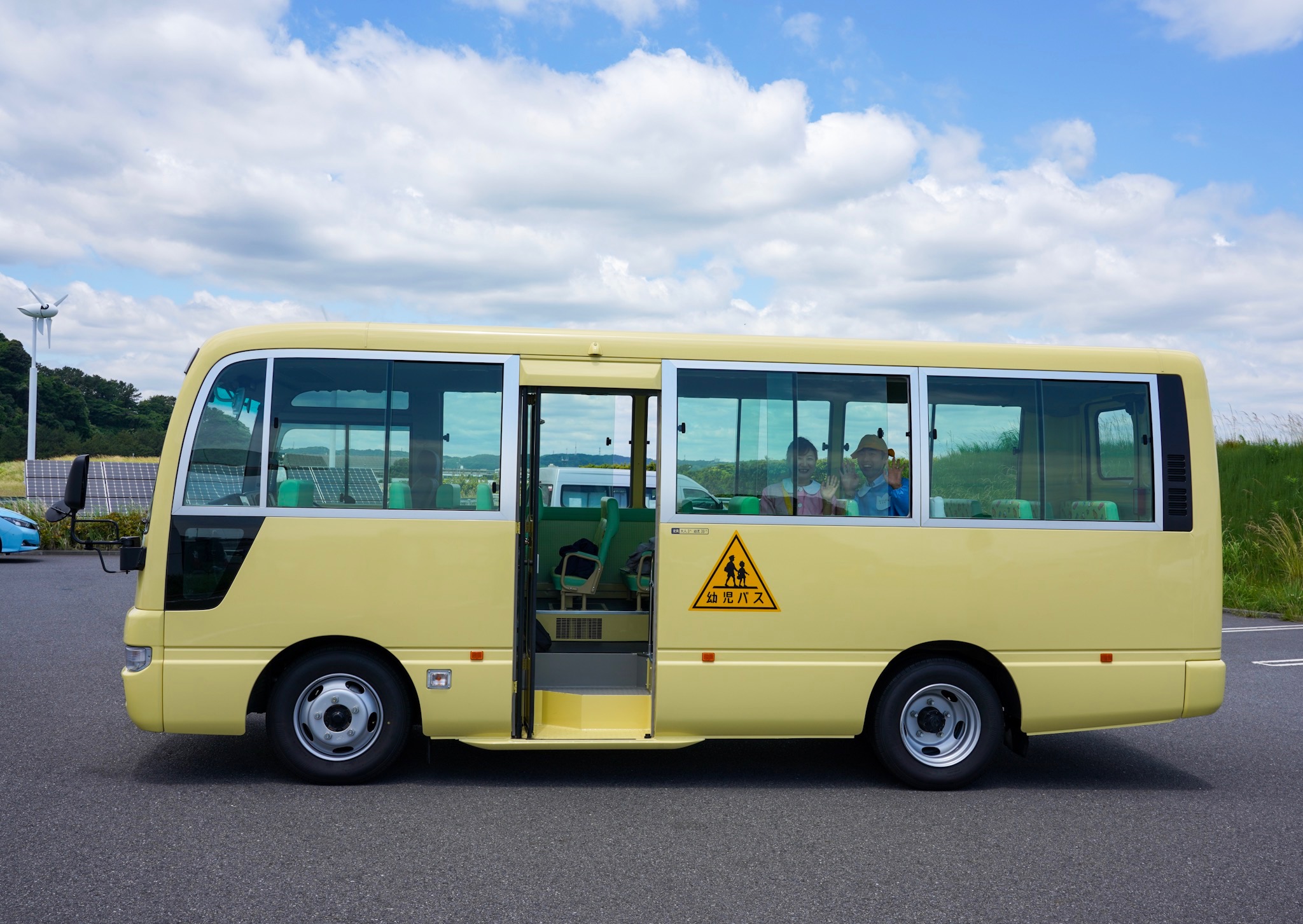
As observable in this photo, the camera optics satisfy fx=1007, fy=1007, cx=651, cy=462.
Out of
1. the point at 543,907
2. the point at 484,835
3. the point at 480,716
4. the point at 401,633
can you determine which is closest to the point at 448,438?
the point at 401,633

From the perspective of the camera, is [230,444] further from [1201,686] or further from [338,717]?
[1201,686]

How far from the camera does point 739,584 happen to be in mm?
5867

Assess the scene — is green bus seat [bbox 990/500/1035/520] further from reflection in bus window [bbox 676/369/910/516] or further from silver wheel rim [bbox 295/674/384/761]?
silver wheel rim [bbox 295/674/384/761]

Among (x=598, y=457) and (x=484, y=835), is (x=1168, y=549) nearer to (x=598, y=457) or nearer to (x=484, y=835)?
(x=598, y=457)

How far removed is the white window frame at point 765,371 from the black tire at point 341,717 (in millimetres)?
1902

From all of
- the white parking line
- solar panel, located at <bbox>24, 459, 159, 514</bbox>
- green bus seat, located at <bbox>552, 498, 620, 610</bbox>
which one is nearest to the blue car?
solar panel, located at <bbox>24, 459, 159, 514</bbox>

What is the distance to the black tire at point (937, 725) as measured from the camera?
5.97m

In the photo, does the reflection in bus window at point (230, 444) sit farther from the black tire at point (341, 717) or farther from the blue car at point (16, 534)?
the blue car at point (16, 534)

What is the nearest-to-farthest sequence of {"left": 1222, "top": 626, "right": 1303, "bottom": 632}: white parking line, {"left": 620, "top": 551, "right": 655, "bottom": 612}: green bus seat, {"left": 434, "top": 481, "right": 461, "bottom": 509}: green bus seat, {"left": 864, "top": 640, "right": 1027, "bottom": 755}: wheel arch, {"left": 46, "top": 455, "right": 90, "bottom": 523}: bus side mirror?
{"left": 46, "top": 455, "right": 90, "bottom": 523}: bus side mirror, {"left": 434, "top": 481, "right": 461, "bottom": 509}: green bus seat, {"left": 864, "top": 640, "right": 1027, "bottom": 755}: wheel arch, {"left": 620, "top": 551, "right": 655, "bottom": 612}: green bus seat, {"left": 1222, "top": 626, "right": 1303, "bottom": 632}: white parking line

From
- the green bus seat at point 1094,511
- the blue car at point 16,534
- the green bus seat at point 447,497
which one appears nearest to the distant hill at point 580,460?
the green bus seat at point 447,497

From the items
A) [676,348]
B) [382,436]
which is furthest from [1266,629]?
[382,436]

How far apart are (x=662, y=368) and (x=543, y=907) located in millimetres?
3089

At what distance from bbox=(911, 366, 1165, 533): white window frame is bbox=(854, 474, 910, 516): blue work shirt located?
0.34 feet

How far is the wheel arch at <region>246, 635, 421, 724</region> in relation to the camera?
18.9ft
